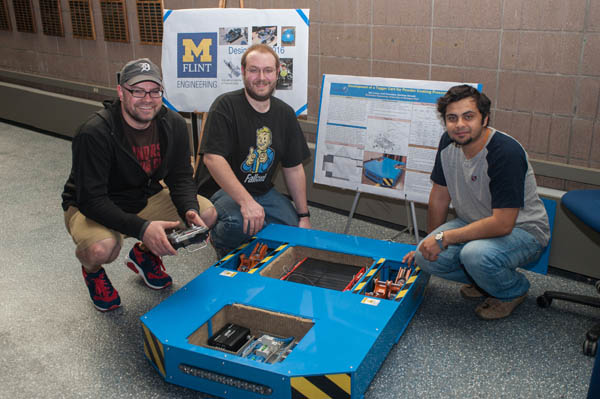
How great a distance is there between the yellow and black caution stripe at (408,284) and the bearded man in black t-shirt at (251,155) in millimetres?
760

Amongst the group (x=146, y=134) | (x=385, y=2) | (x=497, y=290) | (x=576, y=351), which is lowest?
(x=576, y=351)

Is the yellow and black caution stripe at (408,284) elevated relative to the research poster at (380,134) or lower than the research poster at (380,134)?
lower

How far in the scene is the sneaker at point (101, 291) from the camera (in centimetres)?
260

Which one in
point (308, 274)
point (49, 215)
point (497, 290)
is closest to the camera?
point (497, 290)

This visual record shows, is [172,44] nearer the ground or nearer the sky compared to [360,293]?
nearer the sky

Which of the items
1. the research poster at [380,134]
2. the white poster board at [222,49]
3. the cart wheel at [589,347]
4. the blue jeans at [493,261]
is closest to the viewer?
the cart wheel at [589,347]

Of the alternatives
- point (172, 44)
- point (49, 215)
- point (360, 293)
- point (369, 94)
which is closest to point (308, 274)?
point (360, 293)

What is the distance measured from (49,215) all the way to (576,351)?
10.5 ft

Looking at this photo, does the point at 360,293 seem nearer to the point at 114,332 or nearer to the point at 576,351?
the point at 576,351

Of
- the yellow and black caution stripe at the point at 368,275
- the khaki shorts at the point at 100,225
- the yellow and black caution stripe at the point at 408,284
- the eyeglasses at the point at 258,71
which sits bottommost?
the yellow and black caution stripe at the point at 408,284

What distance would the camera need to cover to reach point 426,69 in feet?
11.3

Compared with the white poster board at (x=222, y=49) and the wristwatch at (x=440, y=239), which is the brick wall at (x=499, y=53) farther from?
the wristwatch at (x=440, y=239)

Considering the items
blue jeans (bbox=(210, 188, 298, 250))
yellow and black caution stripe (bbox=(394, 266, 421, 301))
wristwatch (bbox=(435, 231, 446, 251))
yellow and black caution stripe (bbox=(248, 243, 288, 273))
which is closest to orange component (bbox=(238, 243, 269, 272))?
yellow and black caution stripe (bbox=(248, 243, 288, 273))

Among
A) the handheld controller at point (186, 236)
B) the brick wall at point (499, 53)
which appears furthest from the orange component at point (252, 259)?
the brick wall at point (499, 53)
